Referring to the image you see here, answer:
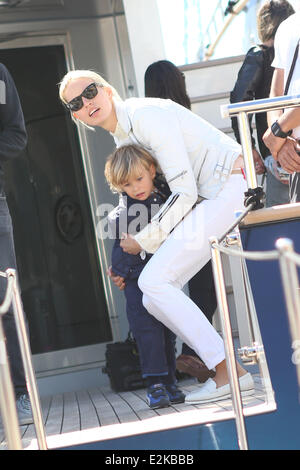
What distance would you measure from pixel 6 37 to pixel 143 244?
2.54m

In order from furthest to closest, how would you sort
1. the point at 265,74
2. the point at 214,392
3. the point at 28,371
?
the point at 265,74, the point at 214,392, the point at 28,371

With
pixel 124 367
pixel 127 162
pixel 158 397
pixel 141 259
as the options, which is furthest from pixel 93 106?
Answer: pixel 124 367

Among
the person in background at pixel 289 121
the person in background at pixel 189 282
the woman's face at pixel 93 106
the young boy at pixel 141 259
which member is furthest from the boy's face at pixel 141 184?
the person in background at pixel 189 282

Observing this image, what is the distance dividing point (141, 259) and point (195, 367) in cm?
61

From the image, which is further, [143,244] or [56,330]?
[56,330]

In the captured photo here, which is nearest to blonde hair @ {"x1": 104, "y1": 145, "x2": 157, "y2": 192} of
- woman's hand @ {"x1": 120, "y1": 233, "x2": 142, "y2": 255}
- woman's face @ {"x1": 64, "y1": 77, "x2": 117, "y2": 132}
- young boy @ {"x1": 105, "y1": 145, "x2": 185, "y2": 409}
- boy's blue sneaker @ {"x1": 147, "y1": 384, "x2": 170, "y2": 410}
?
young boy @ {"x1": 105, "y1": 145, "x2": 185, "y2": 409}

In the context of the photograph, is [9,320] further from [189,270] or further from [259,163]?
[259,163]

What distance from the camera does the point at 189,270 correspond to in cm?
380

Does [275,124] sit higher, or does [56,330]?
[275,124]

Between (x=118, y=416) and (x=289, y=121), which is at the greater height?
(x=289, y=121)

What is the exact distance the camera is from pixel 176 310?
12.0 ft

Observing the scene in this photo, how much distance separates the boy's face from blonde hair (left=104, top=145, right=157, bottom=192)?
0.06ft
